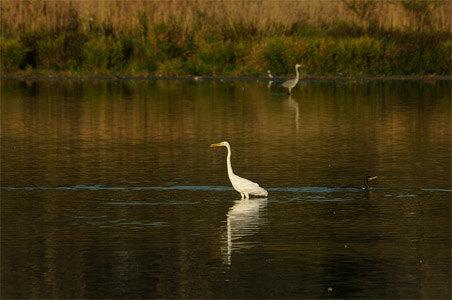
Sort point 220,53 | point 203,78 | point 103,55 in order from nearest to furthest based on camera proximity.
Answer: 1. point 203,78
2. point 220,53
3. point 103,55

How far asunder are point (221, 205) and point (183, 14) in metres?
38.9

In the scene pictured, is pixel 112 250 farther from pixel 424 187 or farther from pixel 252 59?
pixel 252 59

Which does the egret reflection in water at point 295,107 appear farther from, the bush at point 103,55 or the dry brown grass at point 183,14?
the dry brown grass at point 183,14

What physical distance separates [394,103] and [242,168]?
1640 cm

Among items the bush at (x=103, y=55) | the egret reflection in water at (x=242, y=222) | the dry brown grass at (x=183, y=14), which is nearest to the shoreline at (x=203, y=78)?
the bush at (x=103, y=55)

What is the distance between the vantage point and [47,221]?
13.4 meters

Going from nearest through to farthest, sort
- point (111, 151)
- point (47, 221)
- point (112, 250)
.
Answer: point (112, 250)
point (47, 221)
point (111, 151)

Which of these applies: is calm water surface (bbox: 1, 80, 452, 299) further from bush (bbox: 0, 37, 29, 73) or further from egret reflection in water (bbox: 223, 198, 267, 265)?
bush (bbox: 0, 37, 29, 73)

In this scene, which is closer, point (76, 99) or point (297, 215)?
point (297, 215)

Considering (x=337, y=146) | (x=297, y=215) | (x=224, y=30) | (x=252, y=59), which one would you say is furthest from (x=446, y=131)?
(x=224, y=30)

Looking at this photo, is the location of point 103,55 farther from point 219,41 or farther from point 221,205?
point 221,205

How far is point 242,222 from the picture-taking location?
13383 millimetres

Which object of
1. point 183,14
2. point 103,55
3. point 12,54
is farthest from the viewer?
point 183,14

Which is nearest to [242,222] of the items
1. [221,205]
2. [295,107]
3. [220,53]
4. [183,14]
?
[221,205]
